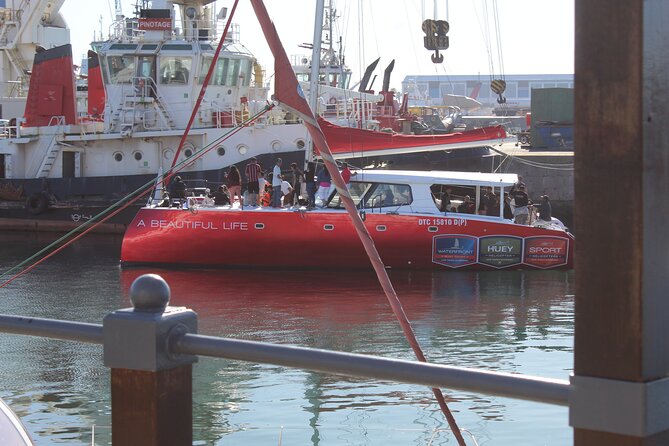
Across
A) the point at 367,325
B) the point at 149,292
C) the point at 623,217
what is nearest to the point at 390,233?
the point at 367,325

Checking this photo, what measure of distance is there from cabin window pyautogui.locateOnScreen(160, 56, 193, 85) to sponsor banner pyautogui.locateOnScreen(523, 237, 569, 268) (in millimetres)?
14536

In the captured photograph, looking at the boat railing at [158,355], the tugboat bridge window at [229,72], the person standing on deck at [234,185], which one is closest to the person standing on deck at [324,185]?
the person standing on deck at [234,185]

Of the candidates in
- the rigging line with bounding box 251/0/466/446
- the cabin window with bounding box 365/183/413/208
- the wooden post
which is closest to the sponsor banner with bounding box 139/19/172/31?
the cabin window with bounding box 365/183/413/208

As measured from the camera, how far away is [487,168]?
36000mm

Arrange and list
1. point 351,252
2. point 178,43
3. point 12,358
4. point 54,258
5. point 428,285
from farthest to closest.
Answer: point 178,43 → point 54,258 → point 351,252 → point 428,285 → point 12,358

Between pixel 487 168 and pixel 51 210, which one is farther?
pixel 487 168

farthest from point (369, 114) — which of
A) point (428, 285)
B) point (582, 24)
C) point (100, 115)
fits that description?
point (582, 24)

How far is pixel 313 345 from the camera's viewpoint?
50.1 feet

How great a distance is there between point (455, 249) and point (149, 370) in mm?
19887

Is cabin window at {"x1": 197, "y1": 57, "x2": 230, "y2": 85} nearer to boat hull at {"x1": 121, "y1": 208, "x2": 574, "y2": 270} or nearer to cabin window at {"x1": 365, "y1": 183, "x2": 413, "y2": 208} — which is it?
boat hull at {"x1": 121, "y1": 208, "x2": 574, "y2": 270}

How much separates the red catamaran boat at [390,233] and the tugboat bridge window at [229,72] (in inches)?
422

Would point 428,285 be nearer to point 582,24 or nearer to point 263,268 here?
point 263,268

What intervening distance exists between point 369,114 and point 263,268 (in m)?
11.6

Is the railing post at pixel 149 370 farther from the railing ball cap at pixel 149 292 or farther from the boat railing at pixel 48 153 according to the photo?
the boat railing at pixel 48 153
